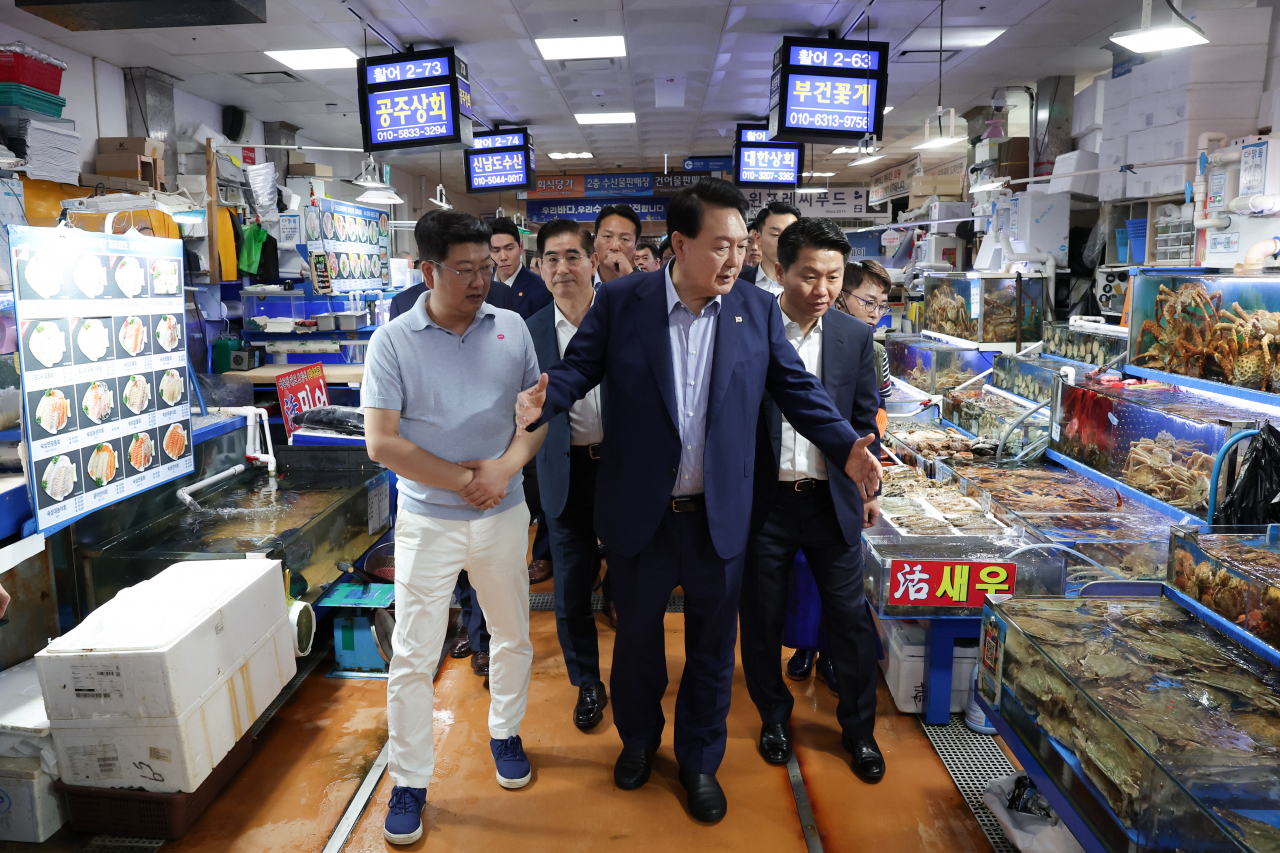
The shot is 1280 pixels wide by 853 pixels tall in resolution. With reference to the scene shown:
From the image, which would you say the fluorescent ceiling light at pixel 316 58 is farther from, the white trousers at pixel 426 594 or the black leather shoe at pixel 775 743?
the black leather shoe at pixel 775 743

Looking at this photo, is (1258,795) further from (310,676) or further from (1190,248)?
(1190,248)

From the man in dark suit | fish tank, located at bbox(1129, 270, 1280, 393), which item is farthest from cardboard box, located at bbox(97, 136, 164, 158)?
fish tank, located at bbox(1129, 270, 1280, 393)

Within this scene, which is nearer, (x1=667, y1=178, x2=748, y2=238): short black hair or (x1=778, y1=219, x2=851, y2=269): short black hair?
(x1=667, y1=178, x2=748, y2=238): short black hair

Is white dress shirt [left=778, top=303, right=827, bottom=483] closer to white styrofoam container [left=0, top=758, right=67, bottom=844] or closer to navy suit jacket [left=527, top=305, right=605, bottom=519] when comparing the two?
navy suit jacket [left=527, top=305, right=605, bottom=519]

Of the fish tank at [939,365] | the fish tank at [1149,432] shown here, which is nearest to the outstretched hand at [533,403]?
the fish tank at [1149,432]

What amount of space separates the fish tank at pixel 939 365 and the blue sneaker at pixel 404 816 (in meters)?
4.43

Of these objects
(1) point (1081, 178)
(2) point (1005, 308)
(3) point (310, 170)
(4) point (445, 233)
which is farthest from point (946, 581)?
(3) point (310, 170)

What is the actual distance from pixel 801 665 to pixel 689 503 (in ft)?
4.74

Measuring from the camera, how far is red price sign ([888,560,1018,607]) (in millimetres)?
2846

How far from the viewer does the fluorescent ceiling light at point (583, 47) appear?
24.6 ft

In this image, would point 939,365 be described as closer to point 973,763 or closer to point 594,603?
point 594,603

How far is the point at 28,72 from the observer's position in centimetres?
578

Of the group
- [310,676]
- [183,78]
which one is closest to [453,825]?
[310,676]

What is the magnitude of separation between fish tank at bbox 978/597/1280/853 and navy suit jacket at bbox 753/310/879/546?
531mm
